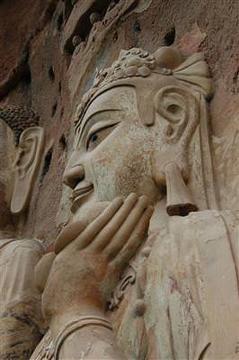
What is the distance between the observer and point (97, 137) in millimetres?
3248

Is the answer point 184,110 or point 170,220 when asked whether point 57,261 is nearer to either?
point 170,220

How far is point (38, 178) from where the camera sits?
13.8 ft

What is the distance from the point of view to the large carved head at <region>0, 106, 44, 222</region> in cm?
413

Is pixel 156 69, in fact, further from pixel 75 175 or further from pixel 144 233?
pixel 144 233

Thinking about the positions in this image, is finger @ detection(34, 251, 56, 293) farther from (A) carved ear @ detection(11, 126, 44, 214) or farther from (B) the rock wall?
(A) carved ear @ detection(11, 126, 44, 214)

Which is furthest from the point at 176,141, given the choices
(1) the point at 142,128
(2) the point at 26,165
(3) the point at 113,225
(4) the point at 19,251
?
(2) the point at 26,165

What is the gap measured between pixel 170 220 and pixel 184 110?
0.43 m

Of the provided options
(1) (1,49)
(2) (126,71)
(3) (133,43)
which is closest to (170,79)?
(2) (126,71)

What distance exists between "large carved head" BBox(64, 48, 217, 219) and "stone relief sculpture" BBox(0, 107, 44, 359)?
0.43 meters

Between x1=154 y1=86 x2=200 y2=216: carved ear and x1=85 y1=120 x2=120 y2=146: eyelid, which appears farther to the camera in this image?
x1=85 y1=120 x2=120 y2=146: eyelid

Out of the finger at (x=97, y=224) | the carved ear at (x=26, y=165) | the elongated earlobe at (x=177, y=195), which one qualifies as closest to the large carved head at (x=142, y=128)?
the elongated earlobe at (x=177, y=195)

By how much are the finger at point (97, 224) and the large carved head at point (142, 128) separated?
0.13m

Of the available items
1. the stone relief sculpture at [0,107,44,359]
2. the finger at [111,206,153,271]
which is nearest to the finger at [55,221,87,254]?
the finger at [111,206,153,271]

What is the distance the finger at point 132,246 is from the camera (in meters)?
2.91
